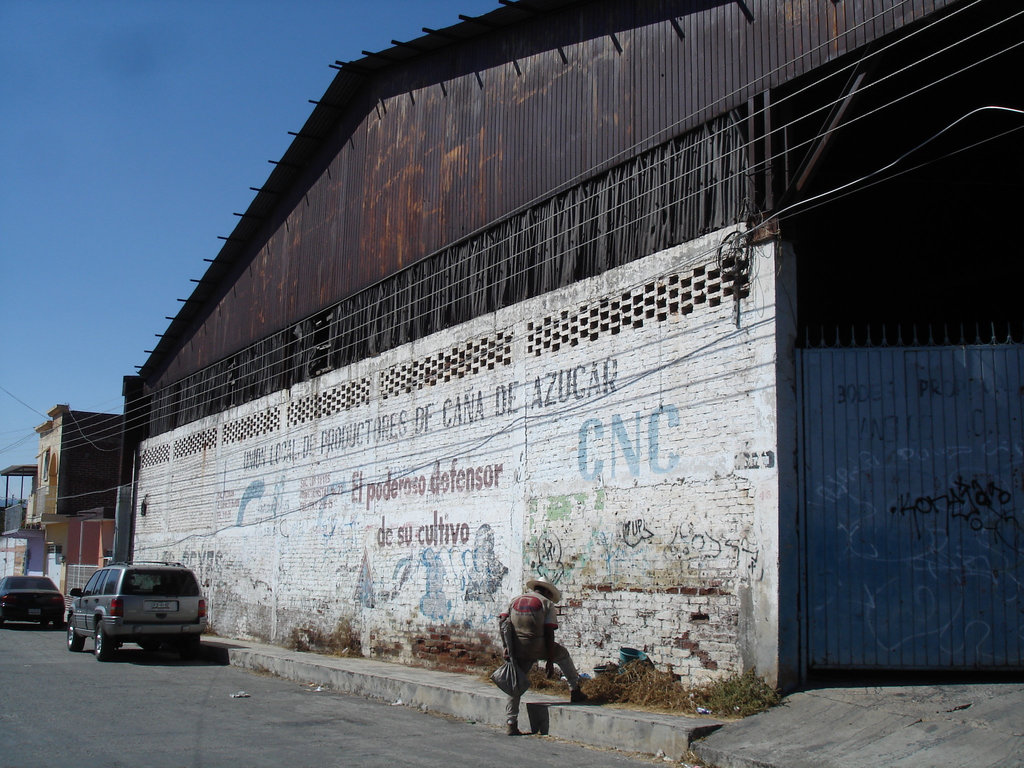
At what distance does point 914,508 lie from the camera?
29.1ft

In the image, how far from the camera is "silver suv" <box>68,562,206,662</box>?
1598 cm

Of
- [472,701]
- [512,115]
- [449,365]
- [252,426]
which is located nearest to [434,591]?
[449,365]

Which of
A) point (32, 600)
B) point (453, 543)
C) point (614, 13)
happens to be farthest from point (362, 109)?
point (32, 600)

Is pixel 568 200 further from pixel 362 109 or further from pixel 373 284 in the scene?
pixel 362 109

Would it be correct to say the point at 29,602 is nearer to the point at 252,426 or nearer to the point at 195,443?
the point at 195,443

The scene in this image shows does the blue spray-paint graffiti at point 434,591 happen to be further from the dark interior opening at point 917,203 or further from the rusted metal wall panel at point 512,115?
the dark interior opening at point 917,203

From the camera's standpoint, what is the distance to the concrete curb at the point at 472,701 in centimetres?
823

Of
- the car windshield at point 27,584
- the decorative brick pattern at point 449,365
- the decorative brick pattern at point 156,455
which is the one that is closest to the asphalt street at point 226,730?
the decorative brick pattern at point 449,365

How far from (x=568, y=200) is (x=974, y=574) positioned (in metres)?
7.21

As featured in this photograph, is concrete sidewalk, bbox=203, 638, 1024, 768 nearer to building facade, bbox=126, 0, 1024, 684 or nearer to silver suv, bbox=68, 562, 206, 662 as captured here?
building facade, bbox=126, 0, 1024, 684

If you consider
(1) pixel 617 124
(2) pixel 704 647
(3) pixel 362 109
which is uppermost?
(3) pixel 362 109

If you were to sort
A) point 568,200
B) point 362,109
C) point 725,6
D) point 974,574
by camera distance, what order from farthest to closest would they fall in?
1. point 362,109
2. point 568,200
3. point 725,6
4. point 974,574

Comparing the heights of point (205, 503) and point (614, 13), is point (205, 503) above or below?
below

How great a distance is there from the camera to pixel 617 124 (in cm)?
1248
